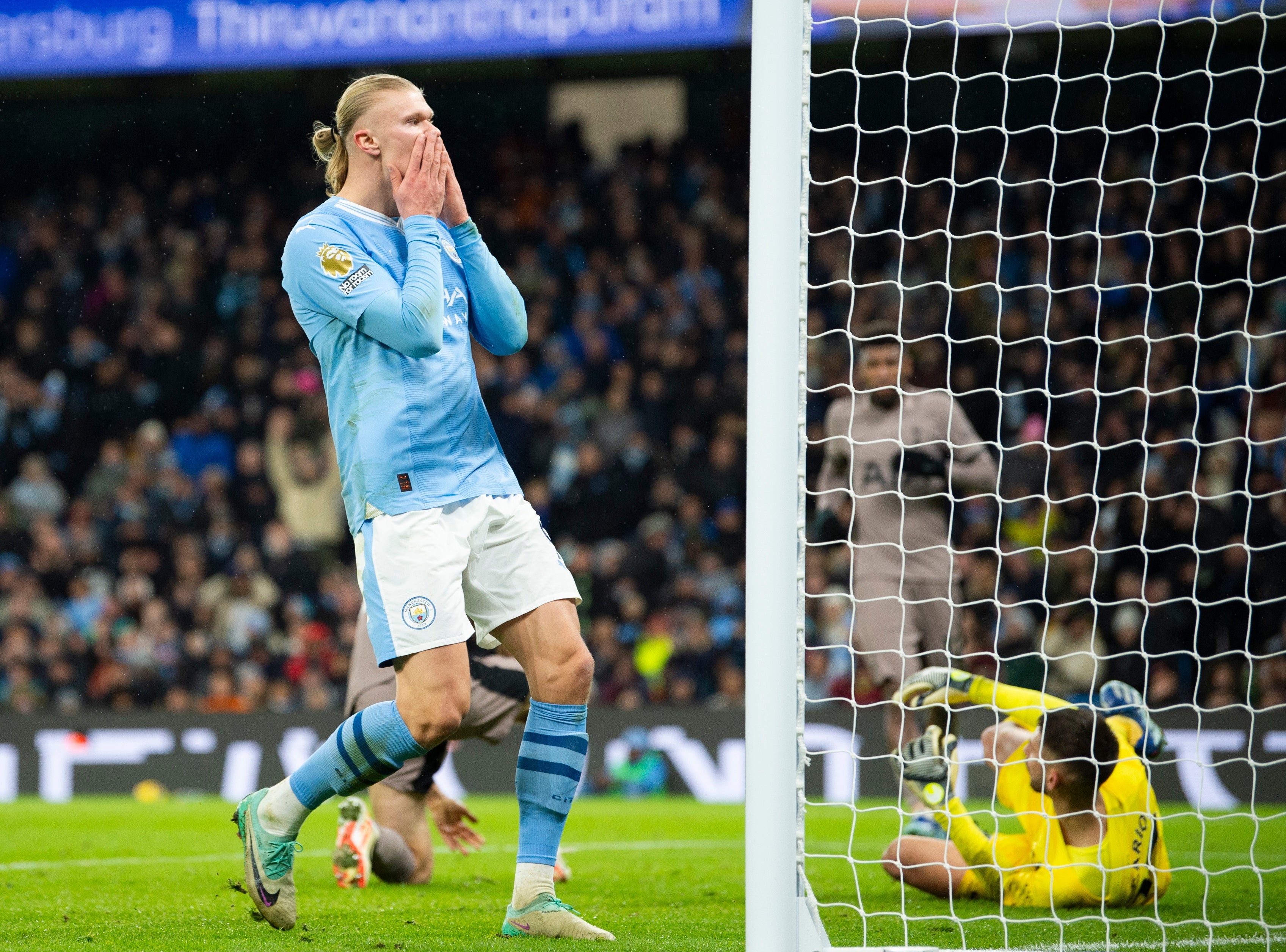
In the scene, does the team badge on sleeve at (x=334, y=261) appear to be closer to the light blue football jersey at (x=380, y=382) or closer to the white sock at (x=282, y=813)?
the light blue football jersey at (x=380, y=382)

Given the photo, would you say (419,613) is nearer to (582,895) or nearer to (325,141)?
(325,141)

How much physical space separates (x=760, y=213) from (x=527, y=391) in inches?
347

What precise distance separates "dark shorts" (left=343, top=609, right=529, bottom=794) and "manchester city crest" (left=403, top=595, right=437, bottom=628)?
54.3 inches

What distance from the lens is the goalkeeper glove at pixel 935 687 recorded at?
4086mm

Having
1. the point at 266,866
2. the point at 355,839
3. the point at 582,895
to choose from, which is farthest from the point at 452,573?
the point at 582,895

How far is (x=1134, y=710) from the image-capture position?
4633 mm

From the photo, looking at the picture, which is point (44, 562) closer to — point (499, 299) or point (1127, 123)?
point (499, 299)

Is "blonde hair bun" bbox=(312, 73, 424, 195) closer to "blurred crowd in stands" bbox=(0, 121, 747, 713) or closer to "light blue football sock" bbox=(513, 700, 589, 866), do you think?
"light blue football sock" bbox=(513, 700, 589, 866)

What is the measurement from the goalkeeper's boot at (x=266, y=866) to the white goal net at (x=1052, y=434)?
1.37 metres

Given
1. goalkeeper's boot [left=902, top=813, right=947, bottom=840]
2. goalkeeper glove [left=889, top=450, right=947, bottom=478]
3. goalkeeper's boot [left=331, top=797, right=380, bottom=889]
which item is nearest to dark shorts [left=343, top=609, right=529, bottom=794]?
goalkeeper's boot [left=331, top=797, right=380, bottom=889]

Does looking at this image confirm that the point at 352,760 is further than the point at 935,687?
No

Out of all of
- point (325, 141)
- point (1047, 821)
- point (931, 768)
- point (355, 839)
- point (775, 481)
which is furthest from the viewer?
point (355, 839)

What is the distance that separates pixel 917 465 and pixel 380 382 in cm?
312

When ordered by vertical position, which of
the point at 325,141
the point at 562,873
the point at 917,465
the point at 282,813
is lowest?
the point at 562,873
